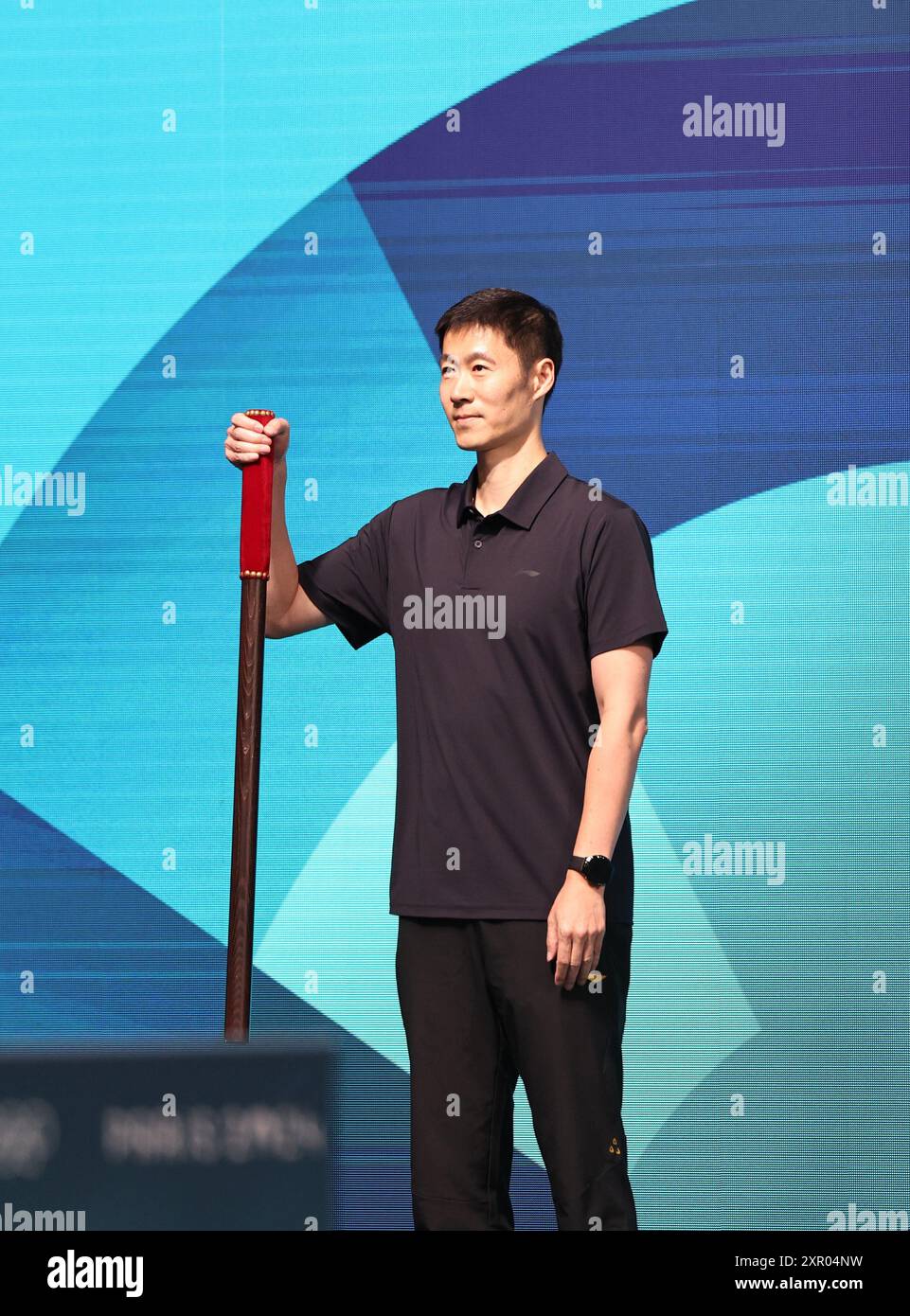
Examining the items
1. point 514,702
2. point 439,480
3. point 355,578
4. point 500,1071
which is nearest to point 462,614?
point 514,702

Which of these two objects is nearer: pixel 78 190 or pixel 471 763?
pixel 471 763

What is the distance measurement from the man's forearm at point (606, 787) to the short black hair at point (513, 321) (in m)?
0.49

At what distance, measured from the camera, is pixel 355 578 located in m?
2.29

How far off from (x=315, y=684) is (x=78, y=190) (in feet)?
3.43

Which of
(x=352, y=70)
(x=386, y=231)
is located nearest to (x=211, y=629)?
(x=386, y=231)

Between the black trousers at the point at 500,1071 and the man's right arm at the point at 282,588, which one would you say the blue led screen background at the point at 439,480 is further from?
the black trousers at the point at 500,1071

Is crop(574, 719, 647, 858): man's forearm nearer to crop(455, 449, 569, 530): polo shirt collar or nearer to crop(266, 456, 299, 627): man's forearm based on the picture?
crop(455, 449, 569, 530): polo shirt collar

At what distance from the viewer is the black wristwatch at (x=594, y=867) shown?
202 cm

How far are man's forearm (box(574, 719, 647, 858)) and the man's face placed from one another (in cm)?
42

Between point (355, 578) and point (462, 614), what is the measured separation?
24 centimetres

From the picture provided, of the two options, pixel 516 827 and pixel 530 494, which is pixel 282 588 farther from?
pixel 516 827

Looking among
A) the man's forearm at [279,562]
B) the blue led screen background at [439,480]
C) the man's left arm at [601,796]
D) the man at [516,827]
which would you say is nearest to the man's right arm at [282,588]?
the man's forearm at [279,562]

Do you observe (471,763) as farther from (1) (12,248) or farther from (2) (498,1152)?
(1) (12,248)

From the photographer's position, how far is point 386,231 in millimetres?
3090
